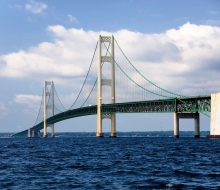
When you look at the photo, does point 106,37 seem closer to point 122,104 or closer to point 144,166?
point 122,104

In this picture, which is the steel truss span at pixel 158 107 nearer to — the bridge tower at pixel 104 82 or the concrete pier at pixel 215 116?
the bridge tower at pixel 104 82

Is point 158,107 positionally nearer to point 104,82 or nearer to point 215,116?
point 104,82

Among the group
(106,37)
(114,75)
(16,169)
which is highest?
(106,37)

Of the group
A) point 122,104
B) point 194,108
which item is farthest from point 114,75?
point 194,108

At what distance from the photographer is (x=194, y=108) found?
107562 mm

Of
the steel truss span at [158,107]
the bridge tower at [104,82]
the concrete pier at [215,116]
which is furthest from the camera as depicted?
the bridge tower at [104,82]

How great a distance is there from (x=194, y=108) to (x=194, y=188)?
281ft

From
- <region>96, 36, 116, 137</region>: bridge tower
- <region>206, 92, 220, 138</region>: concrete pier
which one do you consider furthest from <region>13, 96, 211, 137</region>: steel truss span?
<region>206, 92, 220, 138</region>: concrete pier

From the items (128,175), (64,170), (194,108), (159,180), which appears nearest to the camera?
(159,180)

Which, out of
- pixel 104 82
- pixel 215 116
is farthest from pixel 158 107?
pixel 215 116

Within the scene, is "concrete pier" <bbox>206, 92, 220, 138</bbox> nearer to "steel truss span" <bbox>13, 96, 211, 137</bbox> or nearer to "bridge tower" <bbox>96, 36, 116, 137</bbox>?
"steel truss span" <bbox>13, 96, 211, 137</bbox>

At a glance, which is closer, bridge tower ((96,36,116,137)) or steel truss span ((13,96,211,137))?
steel truss span ((13,96,211,137))

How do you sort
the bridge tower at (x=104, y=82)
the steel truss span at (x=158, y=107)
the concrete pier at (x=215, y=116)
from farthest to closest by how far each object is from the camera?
the bridge tower at (x=104, y=82)
the steel truss span at (x=158, y=107)
the concrete pier at (x=215, y=116)

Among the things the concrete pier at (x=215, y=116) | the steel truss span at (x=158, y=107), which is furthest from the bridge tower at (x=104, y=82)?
the concrete pier at (x=215, y=116)
